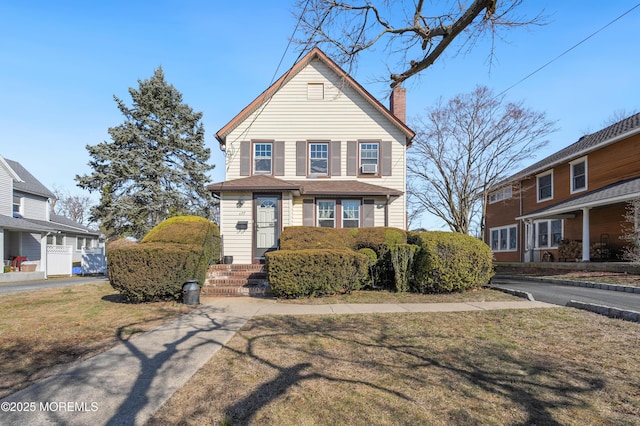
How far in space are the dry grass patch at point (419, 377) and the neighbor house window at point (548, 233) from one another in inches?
596

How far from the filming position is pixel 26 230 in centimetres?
1869

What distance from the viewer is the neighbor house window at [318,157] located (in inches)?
530

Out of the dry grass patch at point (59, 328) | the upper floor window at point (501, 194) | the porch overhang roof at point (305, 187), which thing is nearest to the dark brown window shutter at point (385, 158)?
the porch overhang roof at point (305, 187)

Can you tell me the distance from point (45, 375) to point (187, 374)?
1498 millimetres

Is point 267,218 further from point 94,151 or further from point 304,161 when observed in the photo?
point 94,151

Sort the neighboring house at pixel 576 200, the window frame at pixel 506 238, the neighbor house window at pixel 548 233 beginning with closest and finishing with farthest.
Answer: the neighboring house at pixel 576 200
the neighbor house window at pixel 548 233
the window frame at pixel 506 238

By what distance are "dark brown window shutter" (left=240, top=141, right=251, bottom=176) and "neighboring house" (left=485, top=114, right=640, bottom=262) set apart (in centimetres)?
1330

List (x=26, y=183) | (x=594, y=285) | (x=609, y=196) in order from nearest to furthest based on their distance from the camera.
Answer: (x=594, y=285), (x=609, y=196), (x=26, y=183)

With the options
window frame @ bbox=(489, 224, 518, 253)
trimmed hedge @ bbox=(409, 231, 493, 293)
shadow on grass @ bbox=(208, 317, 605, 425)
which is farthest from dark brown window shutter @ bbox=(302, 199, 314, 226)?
window frame @ bbox=(489, 224, 518, 253)

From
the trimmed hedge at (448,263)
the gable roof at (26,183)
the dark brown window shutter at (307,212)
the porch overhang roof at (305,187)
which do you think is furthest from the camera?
the gable roof at (26,183)

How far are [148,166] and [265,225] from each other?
14260 millimetres

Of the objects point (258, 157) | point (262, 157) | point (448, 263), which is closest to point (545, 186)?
point (448, 263)

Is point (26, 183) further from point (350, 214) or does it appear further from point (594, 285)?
point (594, 285)

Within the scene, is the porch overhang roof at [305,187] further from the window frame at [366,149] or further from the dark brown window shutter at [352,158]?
the window frame at [366,149]
